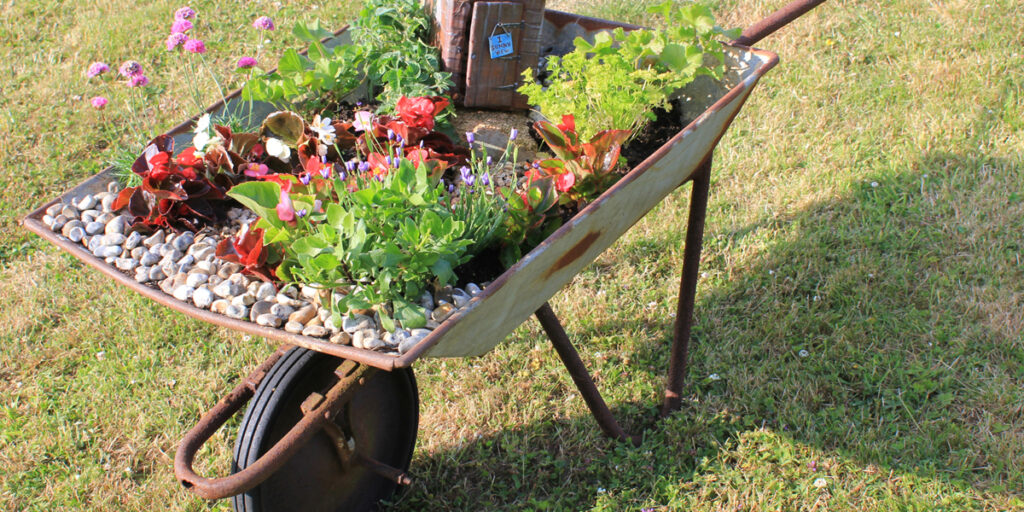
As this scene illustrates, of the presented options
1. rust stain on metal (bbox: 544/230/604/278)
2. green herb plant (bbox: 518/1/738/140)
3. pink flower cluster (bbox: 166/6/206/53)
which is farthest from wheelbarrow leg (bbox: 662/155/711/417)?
pink flower cluster (bbox: 166/6/206/53)

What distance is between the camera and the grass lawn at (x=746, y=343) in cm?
232

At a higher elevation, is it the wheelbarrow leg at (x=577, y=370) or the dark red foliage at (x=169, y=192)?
the dark red foliage at (x=169, y=192)

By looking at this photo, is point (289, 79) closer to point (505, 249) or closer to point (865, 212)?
point (505, 249)

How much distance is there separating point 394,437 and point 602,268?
1223 mm

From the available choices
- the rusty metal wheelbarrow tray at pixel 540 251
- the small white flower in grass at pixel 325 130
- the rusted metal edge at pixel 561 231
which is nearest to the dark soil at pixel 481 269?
the rusty metal wheelbarrow tray at pixel 540 251

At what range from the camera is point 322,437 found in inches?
74.8

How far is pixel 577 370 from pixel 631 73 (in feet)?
2.52

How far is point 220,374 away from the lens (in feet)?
8.85

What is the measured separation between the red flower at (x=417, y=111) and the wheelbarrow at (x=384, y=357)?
0.44 meters

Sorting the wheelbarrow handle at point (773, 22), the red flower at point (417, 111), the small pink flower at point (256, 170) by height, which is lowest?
the small pink flower at point (256, 170)

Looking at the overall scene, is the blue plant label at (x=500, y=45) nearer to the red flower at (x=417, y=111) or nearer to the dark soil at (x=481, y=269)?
the red flower at (x=417, y=111)

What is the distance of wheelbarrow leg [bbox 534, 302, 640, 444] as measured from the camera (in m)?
1.88

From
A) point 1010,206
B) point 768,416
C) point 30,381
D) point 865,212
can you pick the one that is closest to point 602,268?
point 768,416

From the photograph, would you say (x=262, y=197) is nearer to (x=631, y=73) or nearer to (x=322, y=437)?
(x=322, y=437)
